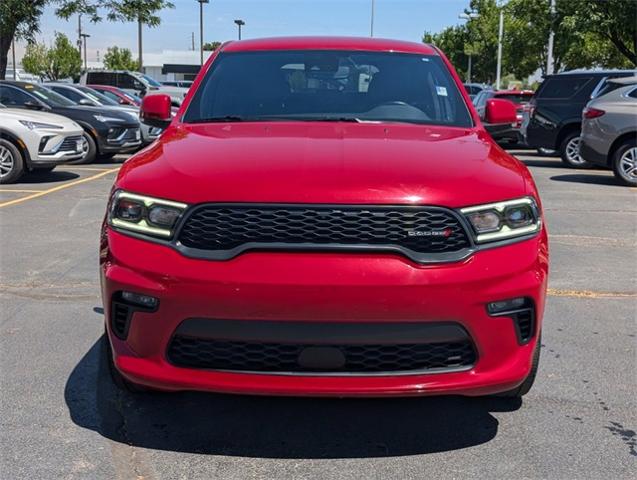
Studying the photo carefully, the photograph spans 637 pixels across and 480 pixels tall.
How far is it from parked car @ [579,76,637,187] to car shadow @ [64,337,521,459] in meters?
8.92

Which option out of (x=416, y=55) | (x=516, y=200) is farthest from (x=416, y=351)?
(x=416, y=55)

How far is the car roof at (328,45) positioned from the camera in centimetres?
461

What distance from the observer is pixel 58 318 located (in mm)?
4781

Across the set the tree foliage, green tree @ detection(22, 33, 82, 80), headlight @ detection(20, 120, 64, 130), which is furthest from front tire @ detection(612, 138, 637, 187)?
green tree @ detection(22, 33, 82, 80)

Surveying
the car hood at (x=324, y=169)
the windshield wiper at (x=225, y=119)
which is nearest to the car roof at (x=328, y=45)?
the windshield wiper at (x=225, y=119)

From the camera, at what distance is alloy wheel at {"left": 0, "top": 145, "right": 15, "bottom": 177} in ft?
35.8

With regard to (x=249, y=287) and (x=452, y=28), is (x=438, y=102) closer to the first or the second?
(x=249, y=287)

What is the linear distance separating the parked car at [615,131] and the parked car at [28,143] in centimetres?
811

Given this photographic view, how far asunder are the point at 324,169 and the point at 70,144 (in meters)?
9.23

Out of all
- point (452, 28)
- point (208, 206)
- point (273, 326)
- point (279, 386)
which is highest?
point (452, 28)

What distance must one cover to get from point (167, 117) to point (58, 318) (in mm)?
1477

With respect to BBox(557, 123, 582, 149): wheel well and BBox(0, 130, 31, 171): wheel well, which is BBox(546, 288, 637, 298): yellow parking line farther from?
BBox(557, 123, 582, 149): wheel well

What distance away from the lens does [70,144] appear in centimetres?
1125

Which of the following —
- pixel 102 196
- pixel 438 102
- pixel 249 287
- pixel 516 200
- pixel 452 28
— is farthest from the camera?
pixel 452 28
